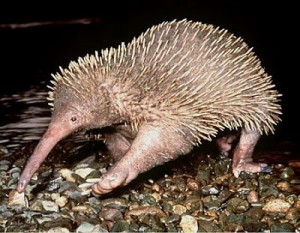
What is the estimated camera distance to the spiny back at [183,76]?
5680 millimetres

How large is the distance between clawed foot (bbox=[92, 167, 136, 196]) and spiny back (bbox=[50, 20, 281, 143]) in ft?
1.87

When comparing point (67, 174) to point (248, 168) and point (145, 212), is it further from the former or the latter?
point (248, 168)

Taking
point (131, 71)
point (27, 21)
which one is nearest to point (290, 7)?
point (27, 21)

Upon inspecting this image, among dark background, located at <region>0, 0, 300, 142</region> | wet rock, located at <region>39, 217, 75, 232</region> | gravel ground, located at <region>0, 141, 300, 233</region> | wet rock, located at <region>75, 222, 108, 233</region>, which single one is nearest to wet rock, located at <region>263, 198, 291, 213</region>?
gravel ground, located at <region>0, 141, 300, 233</region>

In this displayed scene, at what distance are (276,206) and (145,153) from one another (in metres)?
1.17

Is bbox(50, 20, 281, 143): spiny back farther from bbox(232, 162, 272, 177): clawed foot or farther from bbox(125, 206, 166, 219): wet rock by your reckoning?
bbox(125, 206, 166, 219): wet rock

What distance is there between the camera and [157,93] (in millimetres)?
5711

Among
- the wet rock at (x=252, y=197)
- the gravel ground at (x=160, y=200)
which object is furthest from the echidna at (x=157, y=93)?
the wet rock at (x=252, y=197)

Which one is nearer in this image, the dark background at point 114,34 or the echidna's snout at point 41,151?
the echidna's snout at point 41,151

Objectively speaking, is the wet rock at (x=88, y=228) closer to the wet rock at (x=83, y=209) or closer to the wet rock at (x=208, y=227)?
the wet rock at (x=83, y=209)

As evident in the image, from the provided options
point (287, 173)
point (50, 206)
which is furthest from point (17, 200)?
point (287, 173)

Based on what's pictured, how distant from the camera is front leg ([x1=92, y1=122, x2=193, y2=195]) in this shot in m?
5.37

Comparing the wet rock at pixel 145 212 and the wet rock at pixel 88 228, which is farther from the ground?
the wet rock at pixel 145 212

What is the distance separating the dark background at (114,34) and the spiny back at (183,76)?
7.17 feet
